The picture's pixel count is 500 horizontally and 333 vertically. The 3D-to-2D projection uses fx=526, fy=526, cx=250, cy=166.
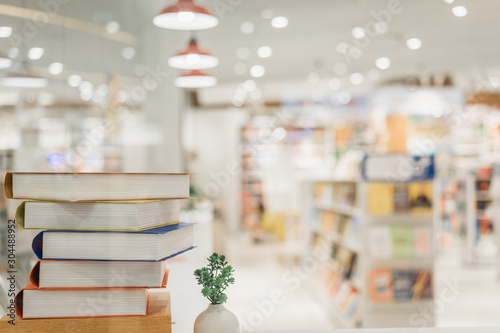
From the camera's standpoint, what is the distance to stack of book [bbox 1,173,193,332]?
117cm

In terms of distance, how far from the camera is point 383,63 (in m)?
10.1

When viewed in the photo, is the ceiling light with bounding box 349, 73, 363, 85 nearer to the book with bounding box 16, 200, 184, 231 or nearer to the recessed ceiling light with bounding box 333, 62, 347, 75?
the recessed ceiling light with bounding box 333, 62, 347, 75

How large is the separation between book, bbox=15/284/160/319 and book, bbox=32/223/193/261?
0.08 meters

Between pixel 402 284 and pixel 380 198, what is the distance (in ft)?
2.58

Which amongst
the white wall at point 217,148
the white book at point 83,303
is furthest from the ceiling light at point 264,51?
the white book at point 83,303

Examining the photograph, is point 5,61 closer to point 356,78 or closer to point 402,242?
point 402,242

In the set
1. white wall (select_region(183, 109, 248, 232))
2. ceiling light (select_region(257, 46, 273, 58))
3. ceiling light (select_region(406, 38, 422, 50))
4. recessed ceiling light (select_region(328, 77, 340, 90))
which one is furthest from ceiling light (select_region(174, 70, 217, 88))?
white wall (select_region(183, 109, 248, 232))

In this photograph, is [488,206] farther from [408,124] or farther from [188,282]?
[188,282]

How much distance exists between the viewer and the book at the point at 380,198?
4801mm

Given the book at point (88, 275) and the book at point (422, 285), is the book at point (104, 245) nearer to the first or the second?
the book at point (88, 275)

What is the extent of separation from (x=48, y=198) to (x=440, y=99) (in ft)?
38.1

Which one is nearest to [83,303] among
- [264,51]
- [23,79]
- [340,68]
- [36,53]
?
[23,79]

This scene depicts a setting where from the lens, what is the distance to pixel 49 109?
17.1 feet

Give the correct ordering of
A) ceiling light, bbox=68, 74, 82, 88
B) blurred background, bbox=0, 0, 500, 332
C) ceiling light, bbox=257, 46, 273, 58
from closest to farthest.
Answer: blurred background, bbox=0, 0, 500, 332, ceiling light, bbox=68, 74, 82, 88, ceiling light, bbox=257, 46, 273, 58
